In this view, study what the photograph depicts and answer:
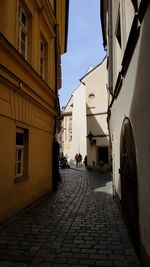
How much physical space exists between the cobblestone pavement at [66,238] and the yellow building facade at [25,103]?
772mm

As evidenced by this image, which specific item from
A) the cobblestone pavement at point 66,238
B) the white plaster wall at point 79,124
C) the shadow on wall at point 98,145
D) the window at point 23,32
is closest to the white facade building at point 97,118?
the shadow on wall at point 98,145

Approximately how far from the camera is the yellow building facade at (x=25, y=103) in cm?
638

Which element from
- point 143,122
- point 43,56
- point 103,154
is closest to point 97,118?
point 103,154

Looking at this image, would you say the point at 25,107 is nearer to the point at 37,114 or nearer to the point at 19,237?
the point at 37,114

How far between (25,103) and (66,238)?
13.7 ft

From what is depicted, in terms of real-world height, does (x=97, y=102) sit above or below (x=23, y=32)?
above

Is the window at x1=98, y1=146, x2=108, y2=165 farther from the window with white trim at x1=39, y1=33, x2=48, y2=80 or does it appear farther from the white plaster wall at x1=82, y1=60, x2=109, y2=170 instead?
the window with white trim at x1=39, y1=33, x2=48, y2=80

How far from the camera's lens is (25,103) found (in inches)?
312

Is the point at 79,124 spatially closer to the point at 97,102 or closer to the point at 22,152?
the point at 97,102

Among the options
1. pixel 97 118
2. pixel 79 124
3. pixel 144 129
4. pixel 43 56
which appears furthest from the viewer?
pixel 79 124

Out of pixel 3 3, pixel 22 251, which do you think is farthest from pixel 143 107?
pixel 3 3

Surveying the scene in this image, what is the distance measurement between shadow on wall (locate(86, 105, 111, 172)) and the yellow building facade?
11.9 m

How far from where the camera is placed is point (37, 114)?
944cm

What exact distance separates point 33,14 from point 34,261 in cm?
776
